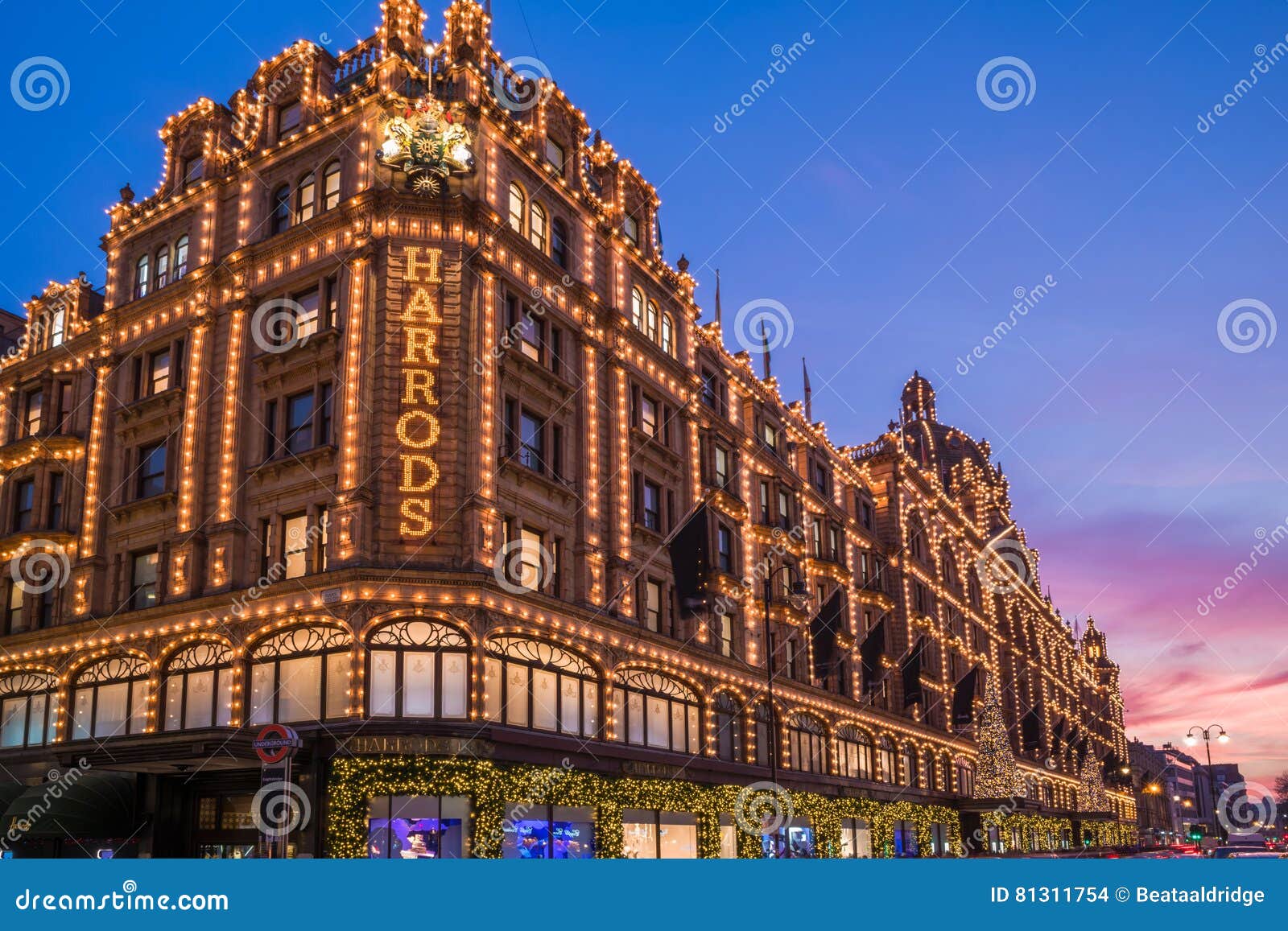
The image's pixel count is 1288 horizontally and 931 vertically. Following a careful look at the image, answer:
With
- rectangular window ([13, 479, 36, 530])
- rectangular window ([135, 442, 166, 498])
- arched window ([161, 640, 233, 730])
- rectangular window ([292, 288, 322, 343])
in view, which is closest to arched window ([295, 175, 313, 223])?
rectangular window ([292, 288, 322, 343])

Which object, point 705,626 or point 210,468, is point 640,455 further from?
point 210,468

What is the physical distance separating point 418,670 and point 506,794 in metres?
4.24

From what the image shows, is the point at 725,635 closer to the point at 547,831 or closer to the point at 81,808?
the point at 547,831

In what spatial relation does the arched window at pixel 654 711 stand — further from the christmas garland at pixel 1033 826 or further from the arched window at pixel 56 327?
the christmas garland at pixel 1033 826

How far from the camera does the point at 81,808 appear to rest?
34156mm

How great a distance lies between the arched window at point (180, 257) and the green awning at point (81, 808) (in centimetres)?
1751

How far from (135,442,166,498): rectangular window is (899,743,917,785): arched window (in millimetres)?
43376

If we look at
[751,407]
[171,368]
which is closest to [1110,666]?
[751,407]

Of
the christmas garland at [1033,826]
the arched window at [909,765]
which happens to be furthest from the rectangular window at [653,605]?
the christmas garland at [1033,826]

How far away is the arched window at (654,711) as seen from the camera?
131ft

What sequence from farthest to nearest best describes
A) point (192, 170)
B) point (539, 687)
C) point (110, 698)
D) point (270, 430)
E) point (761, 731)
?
point (761, 731) → point (192, 170) → point (110, 698) → point (270, 430) → point (539, 687)

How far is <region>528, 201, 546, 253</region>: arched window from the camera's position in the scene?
40.9 metres

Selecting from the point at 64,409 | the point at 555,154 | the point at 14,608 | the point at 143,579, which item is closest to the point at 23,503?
the point at 64,409

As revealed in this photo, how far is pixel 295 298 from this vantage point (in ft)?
126
